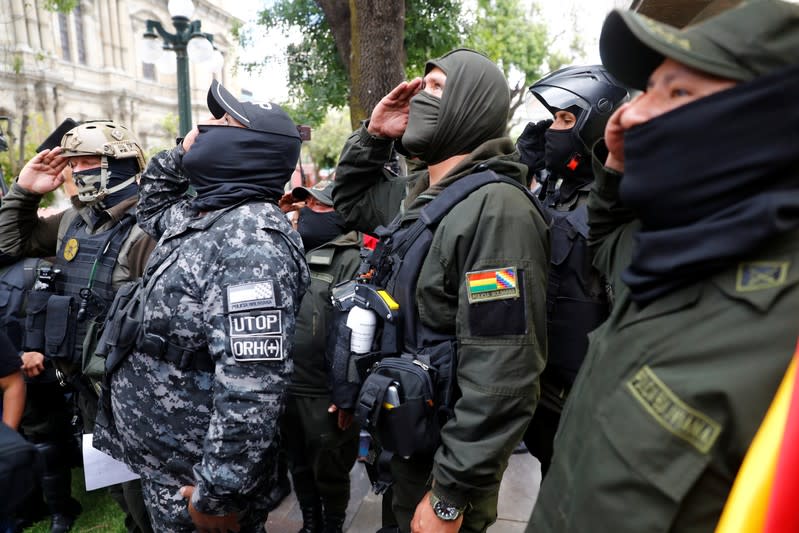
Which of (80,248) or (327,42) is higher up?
(327,42)

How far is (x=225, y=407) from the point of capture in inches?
67.6

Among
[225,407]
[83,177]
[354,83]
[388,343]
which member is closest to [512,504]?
[388,343]

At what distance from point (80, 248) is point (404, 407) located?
2351 millimetres

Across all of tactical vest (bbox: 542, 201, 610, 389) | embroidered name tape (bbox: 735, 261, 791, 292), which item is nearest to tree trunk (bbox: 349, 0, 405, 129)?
tactical vest (bbox: 542, 201, 610, 389)

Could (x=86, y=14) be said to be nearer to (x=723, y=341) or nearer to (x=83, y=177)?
(x=83, y=177)

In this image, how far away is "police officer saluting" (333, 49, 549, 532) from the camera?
64.2 inches

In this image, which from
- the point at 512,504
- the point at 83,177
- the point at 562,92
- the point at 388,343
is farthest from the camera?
the point at 512,504

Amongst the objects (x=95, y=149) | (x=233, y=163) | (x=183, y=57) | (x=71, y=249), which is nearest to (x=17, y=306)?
(x=71, y=249)

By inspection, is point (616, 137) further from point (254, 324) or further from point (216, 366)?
point (216, 366)

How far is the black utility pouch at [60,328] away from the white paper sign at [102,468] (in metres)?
0.86

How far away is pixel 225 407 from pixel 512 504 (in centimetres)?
253

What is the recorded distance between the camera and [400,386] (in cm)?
173

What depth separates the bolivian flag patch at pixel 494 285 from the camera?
5.39 feet

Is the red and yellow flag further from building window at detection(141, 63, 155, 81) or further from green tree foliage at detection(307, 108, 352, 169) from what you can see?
building window at detection(141, 63, 155, 81)
